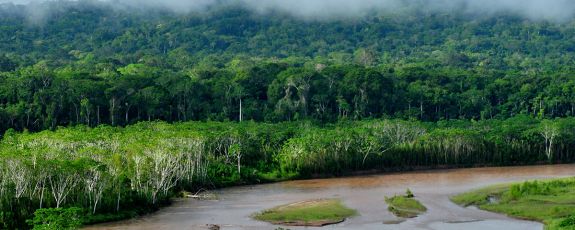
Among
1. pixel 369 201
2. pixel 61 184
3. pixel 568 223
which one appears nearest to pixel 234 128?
pixel 369 201

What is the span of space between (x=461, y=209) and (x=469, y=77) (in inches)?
2923

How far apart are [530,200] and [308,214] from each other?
16.4 meters

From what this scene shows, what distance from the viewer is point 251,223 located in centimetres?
5884

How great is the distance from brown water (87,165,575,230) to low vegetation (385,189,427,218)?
613mm

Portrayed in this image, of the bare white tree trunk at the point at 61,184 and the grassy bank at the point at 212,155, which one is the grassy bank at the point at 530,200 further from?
the bare white tree trunk at the point at 61,184

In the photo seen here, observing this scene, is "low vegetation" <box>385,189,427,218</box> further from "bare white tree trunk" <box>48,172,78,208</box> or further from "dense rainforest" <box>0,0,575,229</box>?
"bare white tree trunk" <box>48,172,78,208</box>

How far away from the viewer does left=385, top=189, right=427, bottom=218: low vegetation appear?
62.9 meters

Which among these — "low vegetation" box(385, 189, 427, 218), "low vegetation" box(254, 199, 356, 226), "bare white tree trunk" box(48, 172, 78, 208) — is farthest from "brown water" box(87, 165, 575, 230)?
"bare white tree trunk" box(48, 172, 78, 208)

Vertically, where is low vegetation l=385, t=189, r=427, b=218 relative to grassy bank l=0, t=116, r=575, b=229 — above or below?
below

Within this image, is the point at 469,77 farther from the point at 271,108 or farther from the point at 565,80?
the point at 271,108

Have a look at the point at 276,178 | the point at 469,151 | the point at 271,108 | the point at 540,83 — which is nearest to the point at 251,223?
the point at 276,178

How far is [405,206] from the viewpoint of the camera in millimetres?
65438

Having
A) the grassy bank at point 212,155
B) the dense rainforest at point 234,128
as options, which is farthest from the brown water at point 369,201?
the dense rainforest at point 234,128

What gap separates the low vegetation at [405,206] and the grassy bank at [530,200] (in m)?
3.56
